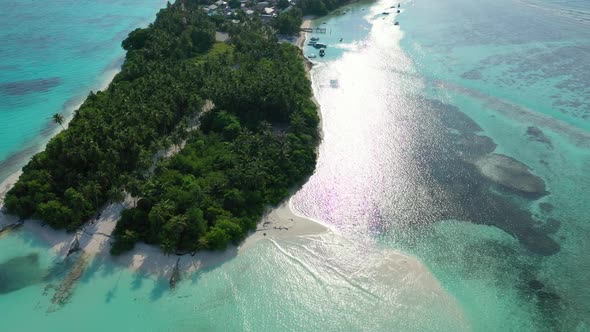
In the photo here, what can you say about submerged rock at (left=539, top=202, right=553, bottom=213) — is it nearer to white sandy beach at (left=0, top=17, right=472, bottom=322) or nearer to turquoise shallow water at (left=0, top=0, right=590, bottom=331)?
turquoise shallow water at (left=0, top=0, right=590, bottom=331)

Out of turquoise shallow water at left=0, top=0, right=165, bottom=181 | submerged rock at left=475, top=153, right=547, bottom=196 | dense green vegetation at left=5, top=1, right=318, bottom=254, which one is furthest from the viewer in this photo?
turquoise shallow water at left=0, top=0, right=165, bottom=181

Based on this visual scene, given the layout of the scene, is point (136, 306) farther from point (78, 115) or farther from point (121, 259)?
point (78, 115)

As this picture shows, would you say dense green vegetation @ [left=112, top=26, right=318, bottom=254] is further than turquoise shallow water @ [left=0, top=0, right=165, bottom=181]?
No

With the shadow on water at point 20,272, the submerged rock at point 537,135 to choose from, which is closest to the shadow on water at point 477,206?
the submerged rock at point 537,135

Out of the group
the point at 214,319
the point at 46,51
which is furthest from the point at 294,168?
the point at 46,51

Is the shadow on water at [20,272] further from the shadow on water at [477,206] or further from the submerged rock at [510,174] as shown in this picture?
the submerged rock at [510,174]

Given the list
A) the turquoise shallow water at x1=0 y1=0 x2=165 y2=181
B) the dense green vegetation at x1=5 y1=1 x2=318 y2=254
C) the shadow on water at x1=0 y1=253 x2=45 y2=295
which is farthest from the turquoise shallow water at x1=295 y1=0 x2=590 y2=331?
the turquoise shallow water at x1=0 y1=0 x2=165 y2=181
